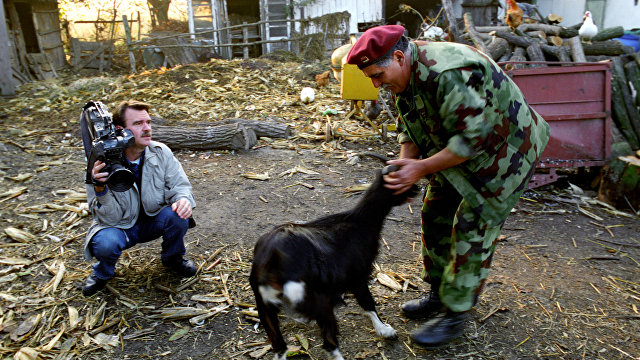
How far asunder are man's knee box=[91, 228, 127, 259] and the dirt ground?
18.8 inches

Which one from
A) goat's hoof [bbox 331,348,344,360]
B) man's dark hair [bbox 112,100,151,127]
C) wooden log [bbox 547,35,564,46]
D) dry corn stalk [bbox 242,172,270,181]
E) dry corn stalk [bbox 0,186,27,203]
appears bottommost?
dry corn stalk [bbox 242,172,270,181]

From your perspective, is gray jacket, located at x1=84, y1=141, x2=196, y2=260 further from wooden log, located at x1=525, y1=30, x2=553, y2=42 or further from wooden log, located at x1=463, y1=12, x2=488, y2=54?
wooden log, located at x1=525, y1=30, x2=553, y2=42

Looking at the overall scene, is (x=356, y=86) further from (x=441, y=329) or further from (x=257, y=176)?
(x=441, y=329)

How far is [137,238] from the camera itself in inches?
146

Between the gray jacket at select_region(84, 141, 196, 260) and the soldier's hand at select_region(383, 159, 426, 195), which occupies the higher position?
the soldier's hand at select_region(383, 159, 426, 195)

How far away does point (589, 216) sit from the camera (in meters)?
5.55

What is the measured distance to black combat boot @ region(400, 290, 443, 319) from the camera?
3320mm

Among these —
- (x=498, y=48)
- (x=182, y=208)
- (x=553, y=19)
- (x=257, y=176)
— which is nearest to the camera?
(x=182, y=208)

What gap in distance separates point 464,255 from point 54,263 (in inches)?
159

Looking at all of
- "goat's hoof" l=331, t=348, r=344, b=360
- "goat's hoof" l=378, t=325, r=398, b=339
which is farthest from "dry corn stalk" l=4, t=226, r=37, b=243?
"goat's hoof" l=378, t=325, r=398, b=339

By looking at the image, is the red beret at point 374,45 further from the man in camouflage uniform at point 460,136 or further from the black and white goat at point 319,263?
the black and white goat at point 319,263

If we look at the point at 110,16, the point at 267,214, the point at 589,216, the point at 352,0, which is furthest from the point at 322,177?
the point at 110,16

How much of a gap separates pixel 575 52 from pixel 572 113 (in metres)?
3.16

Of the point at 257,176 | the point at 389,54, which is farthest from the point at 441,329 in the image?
the point at 257,176
